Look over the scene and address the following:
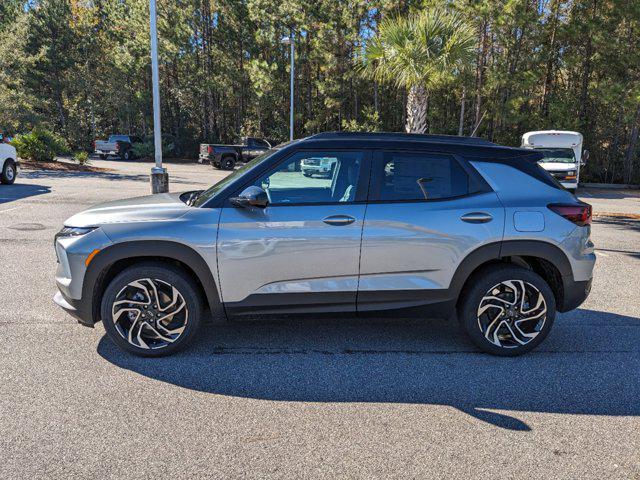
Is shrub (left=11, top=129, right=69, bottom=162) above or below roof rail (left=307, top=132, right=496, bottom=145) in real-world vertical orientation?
above

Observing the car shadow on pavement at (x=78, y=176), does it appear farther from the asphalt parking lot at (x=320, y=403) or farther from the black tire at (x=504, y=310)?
the black tire at (x=504, y=310)

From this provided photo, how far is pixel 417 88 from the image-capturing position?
1215cm

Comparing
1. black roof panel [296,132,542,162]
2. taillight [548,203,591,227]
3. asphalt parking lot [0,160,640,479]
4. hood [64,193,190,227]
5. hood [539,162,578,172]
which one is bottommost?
asphalt parking lot [0,160,640,479]

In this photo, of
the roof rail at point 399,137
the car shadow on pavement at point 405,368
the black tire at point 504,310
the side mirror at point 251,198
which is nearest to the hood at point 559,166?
the car shadow on pavement at point 405,368

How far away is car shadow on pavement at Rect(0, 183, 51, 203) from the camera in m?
13.0

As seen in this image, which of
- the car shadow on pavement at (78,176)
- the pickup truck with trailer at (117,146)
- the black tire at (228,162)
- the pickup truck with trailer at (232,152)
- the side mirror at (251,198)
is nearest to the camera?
the side mirror at (251,198)

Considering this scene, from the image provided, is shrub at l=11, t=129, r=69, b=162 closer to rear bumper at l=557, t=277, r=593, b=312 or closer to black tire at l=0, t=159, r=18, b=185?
black tire at l=0, t=159, r=18, b=185

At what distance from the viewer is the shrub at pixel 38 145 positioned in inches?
875

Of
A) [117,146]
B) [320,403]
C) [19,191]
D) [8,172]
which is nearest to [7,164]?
[8,172]

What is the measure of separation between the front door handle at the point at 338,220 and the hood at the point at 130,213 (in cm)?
115

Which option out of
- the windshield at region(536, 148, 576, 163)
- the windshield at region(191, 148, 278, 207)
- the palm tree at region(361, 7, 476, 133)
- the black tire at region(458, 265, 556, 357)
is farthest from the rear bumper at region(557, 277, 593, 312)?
the windshield at region(536, 148, 576, 163)

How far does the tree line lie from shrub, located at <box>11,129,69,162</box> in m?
0.69

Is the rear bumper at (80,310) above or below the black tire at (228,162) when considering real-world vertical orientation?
below

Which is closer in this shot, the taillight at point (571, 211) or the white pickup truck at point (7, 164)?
the taillight at point (571, 211)
